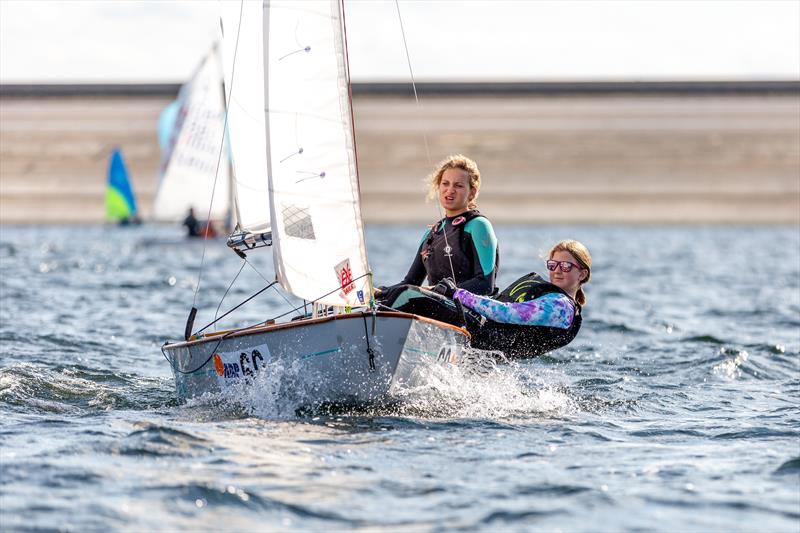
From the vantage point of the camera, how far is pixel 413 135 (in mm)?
54250

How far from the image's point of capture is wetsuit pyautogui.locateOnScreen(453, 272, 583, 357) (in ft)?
20.6

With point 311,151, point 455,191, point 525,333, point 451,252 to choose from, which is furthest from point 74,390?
point 525,333

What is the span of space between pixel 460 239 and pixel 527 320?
1.89ft

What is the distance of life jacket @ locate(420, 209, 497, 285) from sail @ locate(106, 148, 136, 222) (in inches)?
1297

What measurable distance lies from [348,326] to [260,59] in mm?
1803

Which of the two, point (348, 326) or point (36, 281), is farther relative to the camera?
point (36, 281)

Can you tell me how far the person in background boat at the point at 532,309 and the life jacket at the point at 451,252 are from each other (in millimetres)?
245

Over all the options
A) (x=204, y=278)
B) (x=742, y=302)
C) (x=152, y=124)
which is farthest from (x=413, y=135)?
(x=742, y=302)

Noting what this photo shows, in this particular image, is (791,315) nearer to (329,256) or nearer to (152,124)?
(329,256)

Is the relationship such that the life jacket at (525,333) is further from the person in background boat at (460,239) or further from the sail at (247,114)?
the sail at (247,114)

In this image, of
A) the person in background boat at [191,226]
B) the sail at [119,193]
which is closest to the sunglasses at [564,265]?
the person in background boat at [191,226]

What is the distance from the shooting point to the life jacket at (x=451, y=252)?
6.46 m

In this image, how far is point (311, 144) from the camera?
19.1ft

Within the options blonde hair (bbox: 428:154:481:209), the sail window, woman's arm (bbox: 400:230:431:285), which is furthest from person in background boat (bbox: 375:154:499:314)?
the sail window
